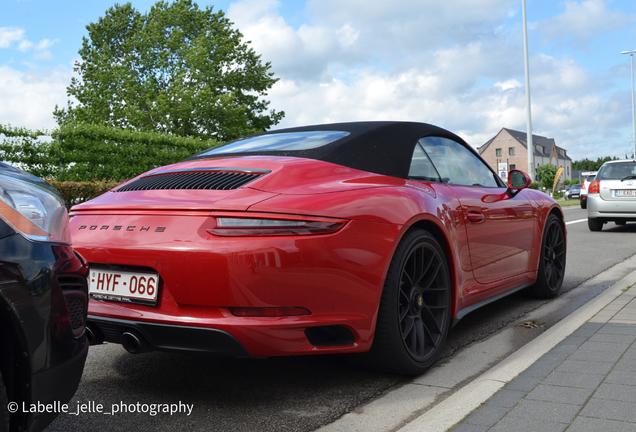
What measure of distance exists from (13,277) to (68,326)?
0.30 meters

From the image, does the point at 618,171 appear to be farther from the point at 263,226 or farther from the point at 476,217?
the point at 263,226

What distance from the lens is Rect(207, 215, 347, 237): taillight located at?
253 centimetres

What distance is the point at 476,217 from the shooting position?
12.5 feet

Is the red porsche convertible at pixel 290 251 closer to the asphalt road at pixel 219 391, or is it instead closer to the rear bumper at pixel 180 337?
the rear bumper at pixel 180 337

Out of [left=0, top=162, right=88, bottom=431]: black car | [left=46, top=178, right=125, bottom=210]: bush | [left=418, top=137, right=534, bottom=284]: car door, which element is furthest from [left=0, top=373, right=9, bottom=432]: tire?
[left=46, top=178, right=125, bottom=210]: bush

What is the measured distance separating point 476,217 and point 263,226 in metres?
1.78

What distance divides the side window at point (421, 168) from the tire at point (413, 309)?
1.45 feet

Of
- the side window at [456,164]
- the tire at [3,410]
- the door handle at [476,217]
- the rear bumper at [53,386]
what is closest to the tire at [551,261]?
the side window at [456,164]

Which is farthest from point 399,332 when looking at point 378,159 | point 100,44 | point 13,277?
point 100,44

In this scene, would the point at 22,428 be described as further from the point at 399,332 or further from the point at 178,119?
the point at 178,119

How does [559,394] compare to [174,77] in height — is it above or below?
below

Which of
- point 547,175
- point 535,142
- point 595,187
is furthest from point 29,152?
point 535,142

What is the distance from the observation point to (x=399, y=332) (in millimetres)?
2967

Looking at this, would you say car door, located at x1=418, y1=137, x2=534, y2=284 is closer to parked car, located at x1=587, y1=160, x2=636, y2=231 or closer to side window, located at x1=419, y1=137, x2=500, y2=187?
side window, located at x1=419, y1=137, x2=500, y2=187
